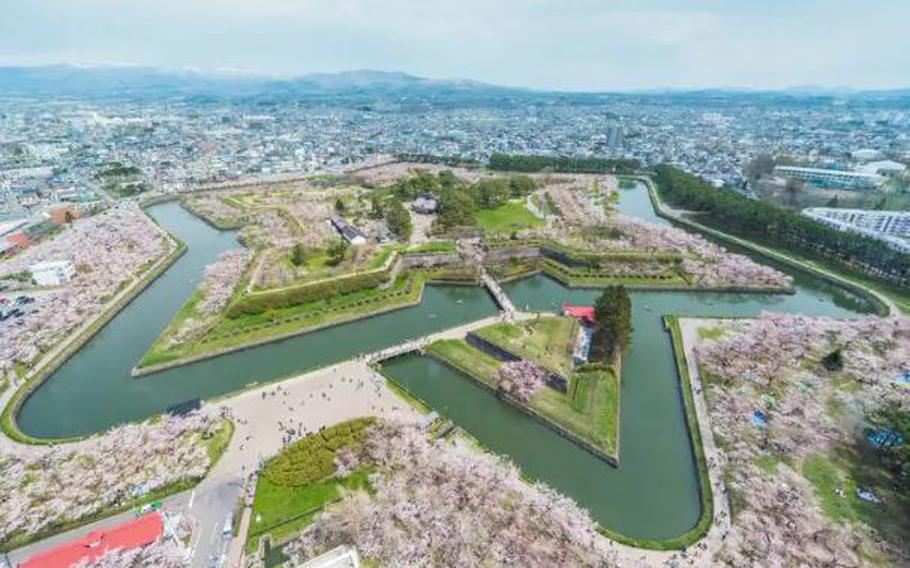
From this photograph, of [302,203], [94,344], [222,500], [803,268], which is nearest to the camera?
[222,500]

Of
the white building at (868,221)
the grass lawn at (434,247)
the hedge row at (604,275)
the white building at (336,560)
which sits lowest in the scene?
the hedge row at (604,275)

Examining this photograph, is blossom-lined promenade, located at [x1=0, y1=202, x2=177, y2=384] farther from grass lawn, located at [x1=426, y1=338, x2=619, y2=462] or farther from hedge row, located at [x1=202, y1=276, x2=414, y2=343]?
grass lawn, located at [x1=426, y1=338, x2=619, y2=462]

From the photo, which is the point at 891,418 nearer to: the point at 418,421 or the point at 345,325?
the point at 418,421

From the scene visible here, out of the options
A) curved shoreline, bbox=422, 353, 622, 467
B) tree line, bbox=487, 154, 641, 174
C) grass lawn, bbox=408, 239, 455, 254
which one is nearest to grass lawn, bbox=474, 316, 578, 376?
curved shoreline, bbox=422, 353, 622, 467

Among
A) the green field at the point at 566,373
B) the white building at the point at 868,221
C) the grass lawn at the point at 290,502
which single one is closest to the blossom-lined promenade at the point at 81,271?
the grass lawn at the point at 290,502

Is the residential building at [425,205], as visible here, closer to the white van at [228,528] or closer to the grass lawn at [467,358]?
the grass lawn at [467,358]

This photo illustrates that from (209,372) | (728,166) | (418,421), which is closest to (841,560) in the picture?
(418,421)
